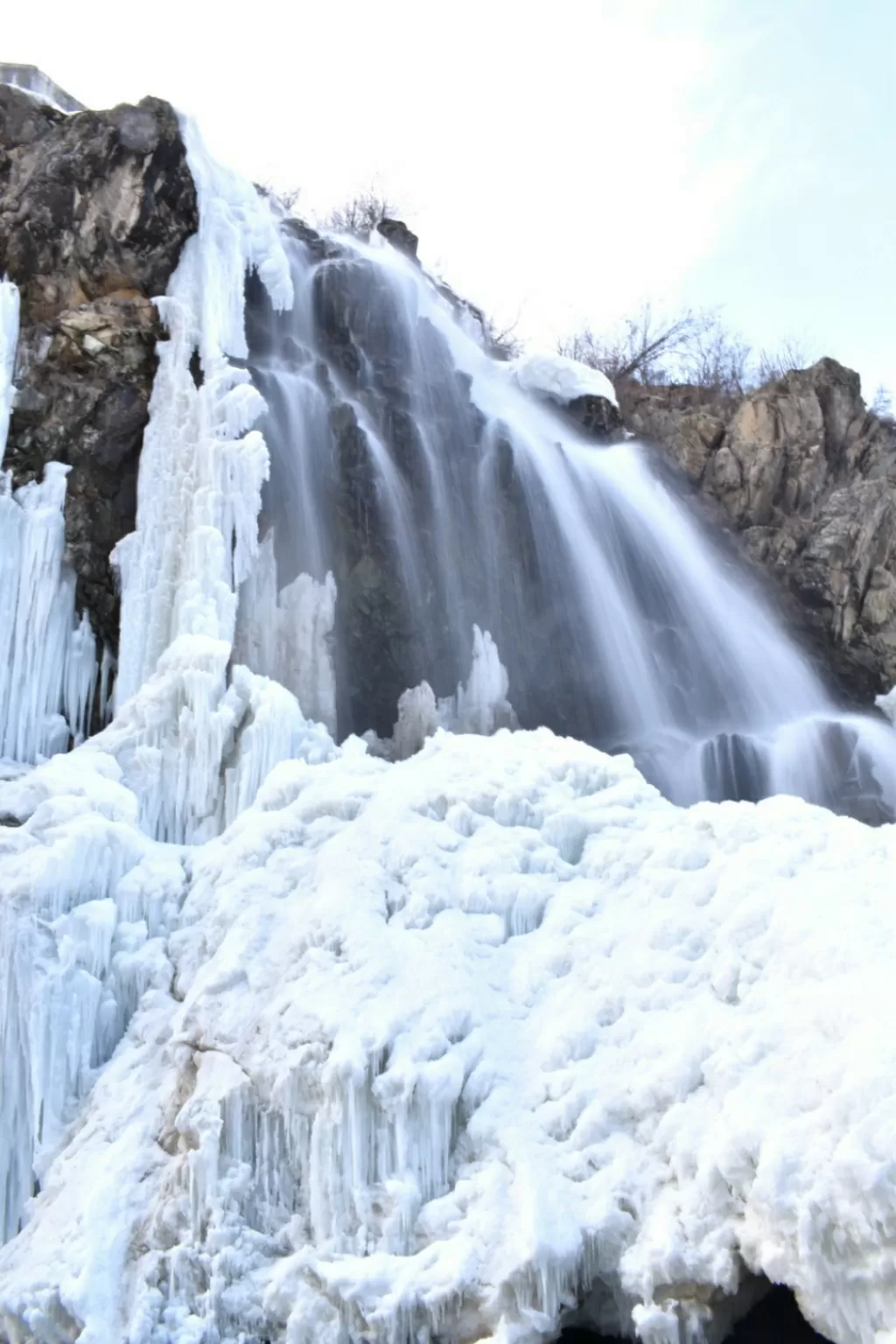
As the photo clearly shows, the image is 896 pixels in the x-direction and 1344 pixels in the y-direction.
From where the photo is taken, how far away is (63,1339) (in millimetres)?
4418

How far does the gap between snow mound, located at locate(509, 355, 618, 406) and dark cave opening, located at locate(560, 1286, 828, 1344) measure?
47.0 feet

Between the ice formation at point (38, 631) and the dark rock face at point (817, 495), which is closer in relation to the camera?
the ice formation at point (38, 631)

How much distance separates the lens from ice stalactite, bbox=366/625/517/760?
471 inches

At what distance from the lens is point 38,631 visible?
10.2m

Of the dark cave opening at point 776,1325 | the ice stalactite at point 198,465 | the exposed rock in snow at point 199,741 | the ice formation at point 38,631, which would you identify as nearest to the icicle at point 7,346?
the ice formation at point 38,631

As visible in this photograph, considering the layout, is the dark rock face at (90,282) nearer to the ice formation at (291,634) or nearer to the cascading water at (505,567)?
the ice formation at (291,634)

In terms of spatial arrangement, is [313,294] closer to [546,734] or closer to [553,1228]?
[546,734]

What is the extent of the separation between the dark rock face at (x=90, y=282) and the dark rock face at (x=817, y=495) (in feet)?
28.3

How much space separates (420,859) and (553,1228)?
2.08 m

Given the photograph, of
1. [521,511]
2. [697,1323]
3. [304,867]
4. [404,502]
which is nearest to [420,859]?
[304,867]

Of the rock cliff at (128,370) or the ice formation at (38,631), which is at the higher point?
the rock cliff at (128,370)

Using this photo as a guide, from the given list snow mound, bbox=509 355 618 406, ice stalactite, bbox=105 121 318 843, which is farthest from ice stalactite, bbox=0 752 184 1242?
snow mound, bbox=509 355 618 406

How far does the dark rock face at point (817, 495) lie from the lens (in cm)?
1533

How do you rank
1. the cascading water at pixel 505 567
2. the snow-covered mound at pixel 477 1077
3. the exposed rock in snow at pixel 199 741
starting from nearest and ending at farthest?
the snow-covered mound at pixel 477 1077 < the exposed rock in snow at pixel 199 741 < the cascading water at pixel 505 567
